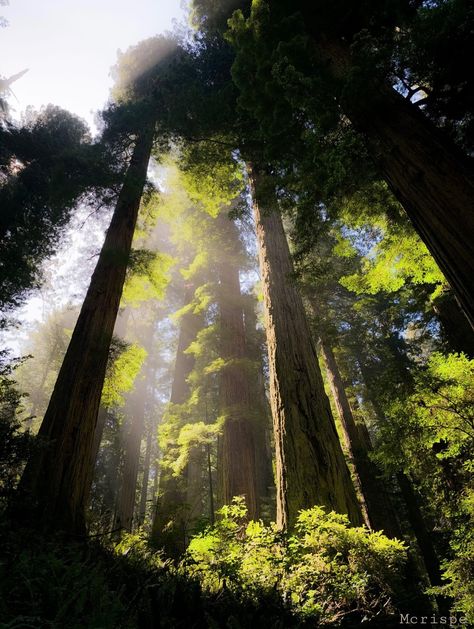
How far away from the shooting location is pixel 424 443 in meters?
4.14

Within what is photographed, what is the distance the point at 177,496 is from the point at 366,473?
6175 mm

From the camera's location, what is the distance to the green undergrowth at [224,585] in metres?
1.91

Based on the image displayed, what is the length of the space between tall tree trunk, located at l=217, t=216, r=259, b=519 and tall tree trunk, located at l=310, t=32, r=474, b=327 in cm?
723

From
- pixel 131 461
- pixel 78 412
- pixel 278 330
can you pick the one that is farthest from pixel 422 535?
pixel 131 461

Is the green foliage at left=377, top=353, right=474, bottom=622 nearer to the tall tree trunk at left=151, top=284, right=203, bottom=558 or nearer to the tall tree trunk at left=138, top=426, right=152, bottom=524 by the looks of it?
the tall tree trunk at left=151, top=284, right=203, bottom=558

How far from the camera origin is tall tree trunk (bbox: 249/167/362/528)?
436 cm

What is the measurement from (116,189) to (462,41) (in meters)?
7.98

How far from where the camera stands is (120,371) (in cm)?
827

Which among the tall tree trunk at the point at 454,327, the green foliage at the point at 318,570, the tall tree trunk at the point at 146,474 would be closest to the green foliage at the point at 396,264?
the tall tree trunk at the point at 454,327

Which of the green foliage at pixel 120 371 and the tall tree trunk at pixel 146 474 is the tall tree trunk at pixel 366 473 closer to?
the green foliage at pixel 120 371

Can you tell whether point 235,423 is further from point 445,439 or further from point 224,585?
point 224,585

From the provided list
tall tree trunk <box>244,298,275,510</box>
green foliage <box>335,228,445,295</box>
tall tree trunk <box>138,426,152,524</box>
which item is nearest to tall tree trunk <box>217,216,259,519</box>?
tall tree trunk <box>244,298,275,510</box>

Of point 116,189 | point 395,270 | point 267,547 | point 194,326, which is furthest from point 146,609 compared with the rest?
point 194,326

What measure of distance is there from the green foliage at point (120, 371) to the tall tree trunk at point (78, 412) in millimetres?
1583
